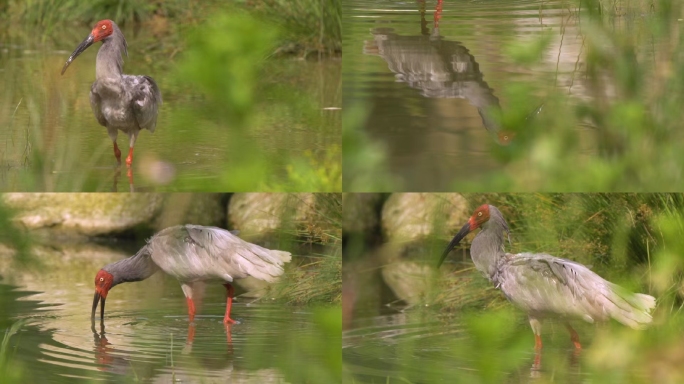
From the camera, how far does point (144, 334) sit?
16.5 feet

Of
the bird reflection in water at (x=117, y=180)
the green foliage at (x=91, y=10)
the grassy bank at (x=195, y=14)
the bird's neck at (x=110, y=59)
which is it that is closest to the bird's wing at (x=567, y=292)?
the bird reflection in water at (x=117, y=180)

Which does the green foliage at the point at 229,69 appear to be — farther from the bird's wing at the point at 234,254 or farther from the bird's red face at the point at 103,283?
the bird's red face at the point at 103,283

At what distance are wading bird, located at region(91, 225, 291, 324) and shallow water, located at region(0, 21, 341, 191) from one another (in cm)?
24

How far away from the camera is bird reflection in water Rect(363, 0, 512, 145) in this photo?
17.4 ft

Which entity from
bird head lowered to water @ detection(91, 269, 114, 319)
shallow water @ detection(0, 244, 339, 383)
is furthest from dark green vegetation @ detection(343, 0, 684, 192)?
bird head lowered to water @ detection(91, 269, 114, 319)

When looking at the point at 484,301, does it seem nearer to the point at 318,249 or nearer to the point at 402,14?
the point at 318,249

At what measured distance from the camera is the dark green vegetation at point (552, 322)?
4539mm

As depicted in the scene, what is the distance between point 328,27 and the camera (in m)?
8.17

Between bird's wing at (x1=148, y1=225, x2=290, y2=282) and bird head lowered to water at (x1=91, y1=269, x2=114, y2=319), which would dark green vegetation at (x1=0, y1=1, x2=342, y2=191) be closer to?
bird's wing at (x1=148, y1=225, x2=290, y2=282)

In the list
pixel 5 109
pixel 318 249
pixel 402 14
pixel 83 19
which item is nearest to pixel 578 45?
pixel 402 14

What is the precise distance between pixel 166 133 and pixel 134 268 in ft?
2.38

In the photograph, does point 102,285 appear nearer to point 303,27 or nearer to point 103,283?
point 103,283

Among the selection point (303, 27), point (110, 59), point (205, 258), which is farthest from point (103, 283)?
point (303, 27)

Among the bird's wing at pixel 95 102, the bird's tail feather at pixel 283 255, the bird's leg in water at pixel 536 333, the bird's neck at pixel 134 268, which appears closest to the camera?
the bird's leg in water at pixel 536 333
